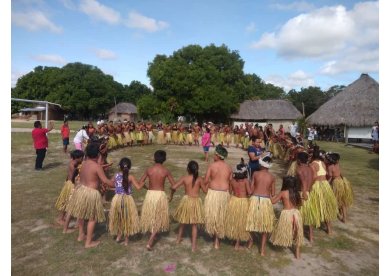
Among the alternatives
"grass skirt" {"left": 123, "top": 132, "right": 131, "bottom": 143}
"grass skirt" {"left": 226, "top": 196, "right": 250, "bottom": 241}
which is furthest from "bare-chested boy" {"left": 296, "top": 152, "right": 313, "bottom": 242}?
"grass skirt" {"left": 123, "top": 132, "right": 131, "bottom": 143}

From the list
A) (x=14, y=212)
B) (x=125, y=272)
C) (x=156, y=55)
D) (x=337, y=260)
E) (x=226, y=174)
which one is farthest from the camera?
(x=156, y=55)

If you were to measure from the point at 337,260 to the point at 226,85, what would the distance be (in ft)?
93.0

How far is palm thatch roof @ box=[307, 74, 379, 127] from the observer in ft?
74.8

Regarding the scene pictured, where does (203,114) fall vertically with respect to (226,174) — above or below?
above

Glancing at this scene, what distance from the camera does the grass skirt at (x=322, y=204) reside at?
5.12m

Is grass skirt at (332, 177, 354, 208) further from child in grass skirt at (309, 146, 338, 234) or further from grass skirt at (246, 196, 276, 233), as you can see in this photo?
grass skirt at (246, 196, 276, 233)

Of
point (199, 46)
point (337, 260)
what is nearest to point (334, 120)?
point (199, 46)

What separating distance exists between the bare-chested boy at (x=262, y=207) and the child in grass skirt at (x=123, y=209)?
171cm

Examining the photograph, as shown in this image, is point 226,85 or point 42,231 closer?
point 42,231

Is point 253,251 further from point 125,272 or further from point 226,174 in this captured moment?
point 125,272

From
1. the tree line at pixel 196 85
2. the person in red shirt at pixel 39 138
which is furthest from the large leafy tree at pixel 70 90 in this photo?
the person in red shirt at pixel 39 138

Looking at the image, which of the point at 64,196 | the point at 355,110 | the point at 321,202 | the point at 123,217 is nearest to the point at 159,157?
the point at 123,217
